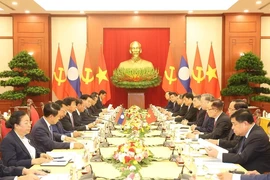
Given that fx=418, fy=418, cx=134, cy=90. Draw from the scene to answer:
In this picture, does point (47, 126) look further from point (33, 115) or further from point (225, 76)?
point (225, 76)

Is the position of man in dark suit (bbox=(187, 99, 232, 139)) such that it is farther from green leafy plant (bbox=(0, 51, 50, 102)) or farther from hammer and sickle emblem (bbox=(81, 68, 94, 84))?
hammer and sickle emblem (bbox=(81, 68, 94, 84))

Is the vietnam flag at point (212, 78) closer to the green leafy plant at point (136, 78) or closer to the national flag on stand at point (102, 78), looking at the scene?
the green leafy plant at point (136, 78)

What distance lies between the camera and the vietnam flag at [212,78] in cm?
1198

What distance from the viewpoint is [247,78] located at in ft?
36.3

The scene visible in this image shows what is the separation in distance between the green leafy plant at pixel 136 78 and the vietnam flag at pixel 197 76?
41.9 inches

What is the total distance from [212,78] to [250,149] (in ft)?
27.7

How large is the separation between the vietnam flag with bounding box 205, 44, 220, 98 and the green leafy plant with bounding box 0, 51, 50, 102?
4.56 m

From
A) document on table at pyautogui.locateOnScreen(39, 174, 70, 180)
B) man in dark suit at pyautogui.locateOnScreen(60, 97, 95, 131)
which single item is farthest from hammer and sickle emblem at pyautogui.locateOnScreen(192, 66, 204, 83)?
document on table at pyautogui.locateOnScreen(39, 174, 70, 180)

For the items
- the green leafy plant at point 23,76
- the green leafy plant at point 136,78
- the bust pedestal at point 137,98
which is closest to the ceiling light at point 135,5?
the green leafy plant at point 23,76

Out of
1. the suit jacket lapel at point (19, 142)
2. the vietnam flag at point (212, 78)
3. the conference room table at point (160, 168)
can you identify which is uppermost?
the vietnam flag at point (212, 78)

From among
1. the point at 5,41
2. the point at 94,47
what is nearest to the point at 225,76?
the point at 94,47

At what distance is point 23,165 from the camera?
3.58m

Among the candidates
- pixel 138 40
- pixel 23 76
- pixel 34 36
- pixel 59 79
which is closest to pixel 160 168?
pixel 23 76

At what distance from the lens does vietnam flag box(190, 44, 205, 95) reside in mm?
12008
